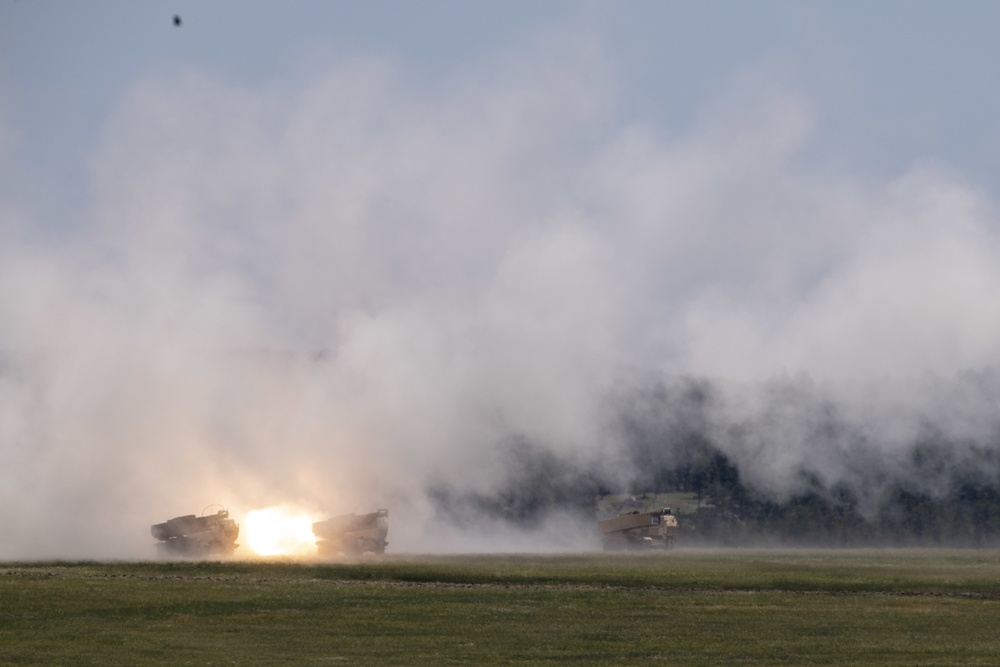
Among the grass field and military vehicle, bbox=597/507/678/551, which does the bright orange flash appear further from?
military vehicle, bbox=597/507/678/551

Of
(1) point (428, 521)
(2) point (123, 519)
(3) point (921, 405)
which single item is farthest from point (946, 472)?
(2) point (123, 519)

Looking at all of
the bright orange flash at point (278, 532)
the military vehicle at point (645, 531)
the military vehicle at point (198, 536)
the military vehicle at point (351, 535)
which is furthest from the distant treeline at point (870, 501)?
the military vehicle at point (198, 536)

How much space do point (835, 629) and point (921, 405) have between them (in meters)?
114

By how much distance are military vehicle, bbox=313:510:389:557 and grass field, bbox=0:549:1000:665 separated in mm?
18669

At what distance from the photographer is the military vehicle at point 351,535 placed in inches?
4414

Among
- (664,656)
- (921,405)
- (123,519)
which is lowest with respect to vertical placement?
(664,656)

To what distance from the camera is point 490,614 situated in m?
60.8

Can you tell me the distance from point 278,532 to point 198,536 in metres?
12.1

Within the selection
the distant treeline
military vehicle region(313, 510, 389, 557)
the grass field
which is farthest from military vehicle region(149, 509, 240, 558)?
the distant treeline

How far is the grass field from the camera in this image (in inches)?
1898

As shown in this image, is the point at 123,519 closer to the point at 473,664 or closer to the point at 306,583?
the point at 306,583

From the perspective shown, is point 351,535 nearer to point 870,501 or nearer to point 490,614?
point 490,614

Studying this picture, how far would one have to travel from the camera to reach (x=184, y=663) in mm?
45781

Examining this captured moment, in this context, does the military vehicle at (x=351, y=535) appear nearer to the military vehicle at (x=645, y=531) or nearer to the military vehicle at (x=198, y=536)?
the military vehicle at (x=198, y=536)
